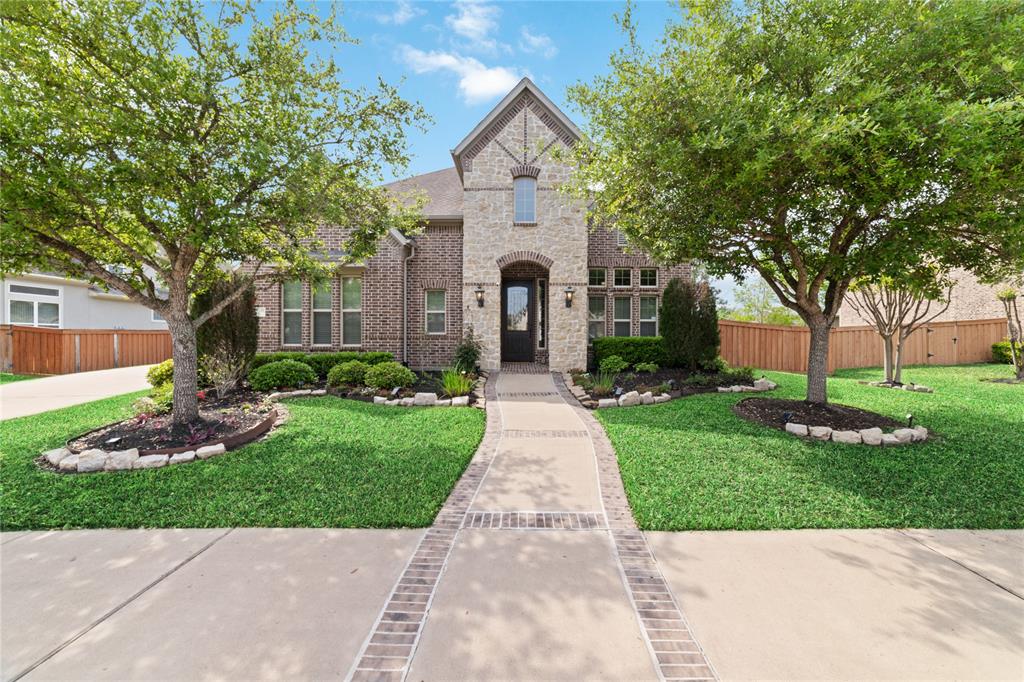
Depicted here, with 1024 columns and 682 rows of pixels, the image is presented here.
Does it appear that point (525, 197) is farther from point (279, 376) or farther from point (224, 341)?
point (224, 341)

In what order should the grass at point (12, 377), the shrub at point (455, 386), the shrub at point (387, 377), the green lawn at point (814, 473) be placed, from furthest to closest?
the grass at point (12, 377) → the shrub at point (387, 377) → the shrub at point (455, 386) → the green lawn at point (814, 473)

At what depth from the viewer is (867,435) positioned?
5.40 m

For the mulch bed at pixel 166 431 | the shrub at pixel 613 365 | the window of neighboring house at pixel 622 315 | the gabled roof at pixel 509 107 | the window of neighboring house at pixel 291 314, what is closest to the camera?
the mulch bed at pixel 166 431

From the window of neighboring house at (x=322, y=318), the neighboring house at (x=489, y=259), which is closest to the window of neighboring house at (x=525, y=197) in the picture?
the neighboring house at (x=489, y=259)

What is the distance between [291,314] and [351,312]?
5.41 ft

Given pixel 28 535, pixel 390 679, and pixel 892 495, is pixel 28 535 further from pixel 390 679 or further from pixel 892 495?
pixel 892 495

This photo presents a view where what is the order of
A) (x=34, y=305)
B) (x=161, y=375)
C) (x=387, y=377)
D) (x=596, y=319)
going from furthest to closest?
(x=34, y=305)
(x=596, y=319)
(x=387, y=377)
(x=161, y=375)

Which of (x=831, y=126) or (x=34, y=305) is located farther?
(x=34, y=305)

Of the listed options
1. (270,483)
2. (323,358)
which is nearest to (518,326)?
(323,358)

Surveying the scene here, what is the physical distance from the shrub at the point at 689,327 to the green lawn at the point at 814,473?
10.4ft

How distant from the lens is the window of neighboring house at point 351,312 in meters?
11.3

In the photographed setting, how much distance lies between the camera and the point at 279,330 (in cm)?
1121

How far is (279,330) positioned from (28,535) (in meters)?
8.56

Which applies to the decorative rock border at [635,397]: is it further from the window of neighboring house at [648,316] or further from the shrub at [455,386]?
the window of neighboring house at [648,316]
